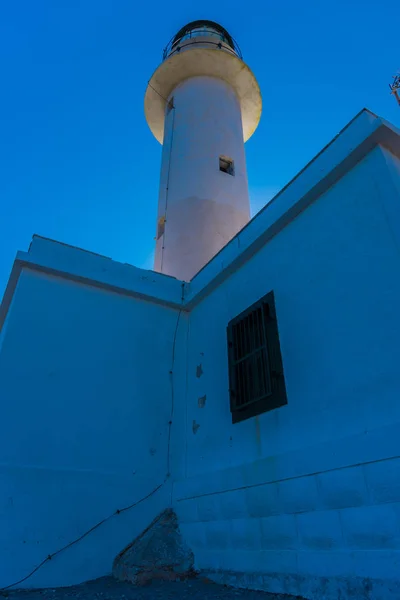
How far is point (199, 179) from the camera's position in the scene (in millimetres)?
8906

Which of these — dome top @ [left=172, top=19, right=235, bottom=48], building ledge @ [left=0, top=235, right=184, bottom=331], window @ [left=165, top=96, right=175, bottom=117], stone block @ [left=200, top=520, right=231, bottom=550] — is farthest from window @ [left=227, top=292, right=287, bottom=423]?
dome top @ [left=172, top=19, right=235, bottom=48]

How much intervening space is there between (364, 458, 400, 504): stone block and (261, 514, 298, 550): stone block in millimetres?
795

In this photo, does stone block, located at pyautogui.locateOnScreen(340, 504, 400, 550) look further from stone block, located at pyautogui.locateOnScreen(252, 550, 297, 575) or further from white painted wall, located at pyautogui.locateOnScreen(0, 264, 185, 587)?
white painted wall, located at pyautogui.locateOnScreen(0, 264, 185, 587)

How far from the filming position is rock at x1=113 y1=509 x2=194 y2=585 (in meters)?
4.05

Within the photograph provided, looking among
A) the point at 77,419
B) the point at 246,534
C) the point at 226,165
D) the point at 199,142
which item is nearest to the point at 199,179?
the point at 226,165

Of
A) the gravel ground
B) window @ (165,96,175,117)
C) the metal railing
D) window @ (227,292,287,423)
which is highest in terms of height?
the metal railing

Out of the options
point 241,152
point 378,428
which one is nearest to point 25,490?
point 378,428

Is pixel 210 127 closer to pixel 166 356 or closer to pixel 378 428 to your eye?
pixel 166 356

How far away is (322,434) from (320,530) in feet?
2.28

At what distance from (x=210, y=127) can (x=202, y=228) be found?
2927mm

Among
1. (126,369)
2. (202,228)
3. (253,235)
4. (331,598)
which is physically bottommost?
(331,598)

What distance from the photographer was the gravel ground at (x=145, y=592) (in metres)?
3.48

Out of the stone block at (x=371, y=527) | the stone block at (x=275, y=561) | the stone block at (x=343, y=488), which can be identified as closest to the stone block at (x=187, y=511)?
the stone block at (x=275, y=561)

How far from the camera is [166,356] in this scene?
19.2ft
